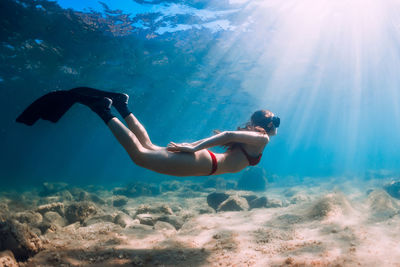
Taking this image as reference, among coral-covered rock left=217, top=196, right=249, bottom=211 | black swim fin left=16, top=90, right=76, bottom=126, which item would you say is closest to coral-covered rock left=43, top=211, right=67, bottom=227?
black swim fin left=16, top=90, right=76, bottom=126

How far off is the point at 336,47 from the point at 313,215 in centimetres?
2099

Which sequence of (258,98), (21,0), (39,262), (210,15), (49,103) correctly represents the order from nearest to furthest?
(39,262) < (49,103) < (21,0) < (210,15) < (258,98)

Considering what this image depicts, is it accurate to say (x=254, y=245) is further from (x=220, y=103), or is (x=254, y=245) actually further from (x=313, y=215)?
(x=220, y=103)

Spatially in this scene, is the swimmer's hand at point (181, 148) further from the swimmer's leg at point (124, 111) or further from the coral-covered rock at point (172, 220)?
the coral-covered rock at point (172, 220)

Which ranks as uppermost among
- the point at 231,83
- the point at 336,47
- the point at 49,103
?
the point at 336,47

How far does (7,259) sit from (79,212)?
3354 mm

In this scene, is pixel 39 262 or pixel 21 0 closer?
pixel 39 262

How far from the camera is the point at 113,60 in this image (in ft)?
63.7

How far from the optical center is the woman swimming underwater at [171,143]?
364cm

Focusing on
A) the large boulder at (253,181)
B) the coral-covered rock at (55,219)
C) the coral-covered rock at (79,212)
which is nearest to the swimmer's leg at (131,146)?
the coral-covered rock at (79,212)

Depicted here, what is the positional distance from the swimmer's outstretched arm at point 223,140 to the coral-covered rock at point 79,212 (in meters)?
4.09

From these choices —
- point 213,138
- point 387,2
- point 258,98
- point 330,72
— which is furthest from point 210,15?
point 258,98

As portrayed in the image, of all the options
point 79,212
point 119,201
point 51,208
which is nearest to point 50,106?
point 79,212

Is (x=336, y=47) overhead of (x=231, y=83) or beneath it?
overhead
